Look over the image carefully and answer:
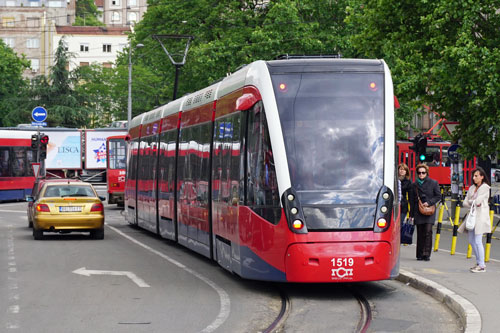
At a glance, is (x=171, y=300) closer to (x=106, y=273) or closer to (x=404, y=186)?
(x=106, y=273)

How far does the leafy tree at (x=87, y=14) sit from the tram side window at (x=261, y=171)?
129 m

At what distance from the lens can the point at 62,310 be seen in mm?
11742

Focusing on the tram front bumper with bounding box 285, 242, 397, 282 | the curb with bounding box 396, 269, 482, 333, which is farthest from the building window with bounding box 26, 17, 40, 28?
the tram front bumper with bounding box 285, 242, 397, 282

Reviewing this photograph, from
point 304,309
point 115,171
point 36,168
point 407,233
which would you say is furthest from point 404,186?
point 36,168

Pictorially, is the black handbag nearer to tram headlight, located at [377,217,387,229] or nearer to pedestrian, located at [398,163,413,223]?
pedestrian, located at [398,163,413,223]

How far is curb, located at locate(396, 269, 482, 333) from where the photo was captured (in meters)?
10.4

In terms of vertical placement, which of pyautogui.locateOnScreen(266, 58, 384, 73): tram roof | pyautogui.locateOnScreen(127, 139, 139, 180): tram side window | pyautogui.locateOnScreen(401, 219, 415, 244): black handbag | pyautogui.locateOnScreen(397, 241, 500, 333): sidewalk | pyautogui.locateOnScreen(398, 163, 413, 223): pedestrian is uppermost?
pyautogui.locateOnScreen(266, 58, 384, 73): tram roof

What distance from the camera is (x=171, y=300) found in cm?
1273

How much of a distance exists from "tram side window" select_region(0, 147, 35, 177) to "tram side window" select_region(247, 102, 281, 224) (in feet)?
119

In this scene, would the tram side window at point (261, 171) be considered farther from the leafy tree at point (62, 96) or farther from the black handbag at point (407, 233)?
the leafy tree at point (62, 96)

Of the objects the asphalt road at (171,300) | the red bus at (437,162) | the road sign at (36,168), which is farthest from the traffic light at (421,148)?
the red bus at (437,162)

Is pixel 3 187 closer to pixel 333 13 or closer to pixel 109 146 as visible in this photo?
pixel 109 146

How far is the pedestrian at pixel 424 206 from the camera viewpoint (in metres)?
17.5

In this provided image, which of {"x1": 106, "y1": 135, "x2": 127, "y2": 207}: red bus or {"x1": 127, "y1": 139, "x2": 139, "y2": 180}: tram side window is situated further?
{"x1": 106, "y1": 135, "x2": 127, "y2": 207}: red bus
